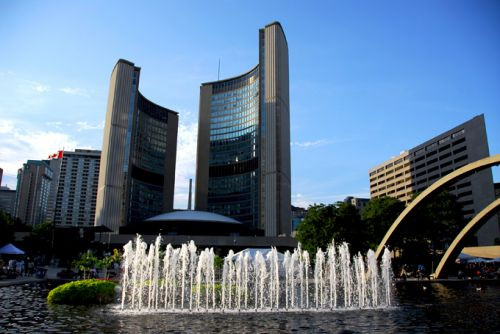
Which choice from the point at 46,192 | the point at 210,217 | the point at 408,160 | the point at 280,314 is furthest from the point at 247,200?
the point at 46,192

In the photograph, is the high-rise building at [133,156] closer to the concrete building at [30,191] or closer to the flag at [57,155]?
the flag at [57,155]

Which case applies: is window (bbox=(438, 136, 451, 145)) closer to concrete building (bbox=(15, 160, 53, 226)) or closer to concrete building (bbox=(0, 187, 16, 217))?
concrete building (bbox=(15, 160, 53, 226))

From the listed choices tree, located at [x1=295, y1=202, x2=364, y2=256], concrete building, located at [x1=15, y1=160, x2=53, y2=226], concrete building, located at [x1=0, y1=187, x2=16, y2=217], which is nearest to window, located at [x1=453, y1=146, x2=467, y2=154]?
tree, located at [x1=295, y1=202, x2=364, y2=256]

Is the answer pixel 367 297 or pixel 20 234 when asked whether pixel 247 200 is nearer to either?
pixel 20 234

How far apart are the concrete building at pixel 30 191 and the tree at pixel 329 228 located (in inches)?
6593

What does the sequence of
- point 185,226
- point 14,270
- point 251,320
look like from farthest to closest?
1. point 185,226
2. point 14,270
3. point 251,320

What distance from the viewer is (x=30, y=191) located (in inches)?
6988

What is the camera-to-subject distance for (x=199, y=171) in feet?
375

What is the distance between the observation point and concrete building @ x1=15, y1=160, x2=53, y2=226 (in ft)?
575

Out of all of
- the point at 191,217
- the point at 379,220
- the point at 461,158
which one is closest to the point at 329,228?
the point at 379,220

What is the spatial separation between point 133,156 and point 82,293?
8241 cm

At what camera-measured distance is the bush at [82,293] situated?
17.9 meters

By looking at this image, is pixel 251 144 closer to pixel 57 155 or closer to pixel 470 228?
pixel 57 155

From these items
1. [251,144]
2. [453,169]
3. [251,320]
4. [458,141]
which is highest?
[458,141]
